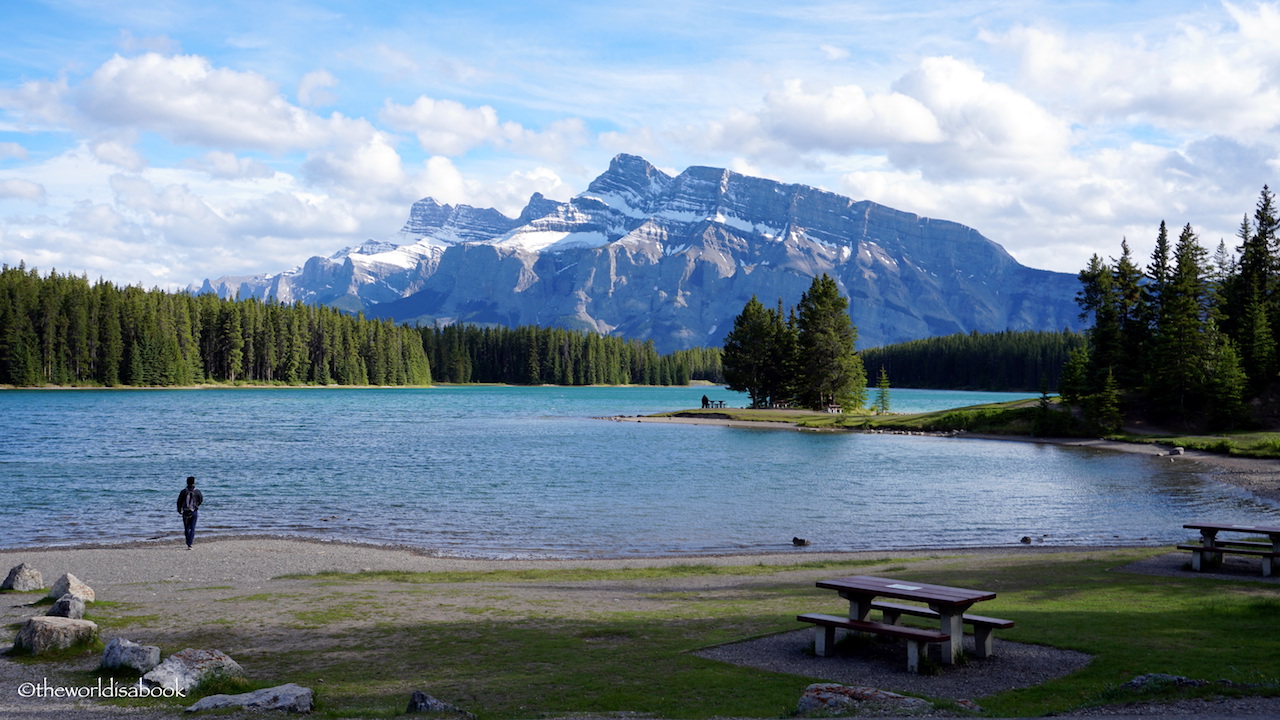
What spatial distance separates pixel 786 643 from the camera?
48.8ft

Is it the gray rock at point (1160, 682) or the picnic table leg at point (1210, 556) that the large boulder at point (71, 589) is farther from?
the picnic table leg at point (1210, 556)

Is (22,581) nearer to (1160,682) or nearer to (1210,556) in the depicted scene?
(1160,682)

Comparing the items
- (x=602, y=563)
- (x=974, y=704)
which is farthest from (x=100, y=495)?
(x=974, y=704)

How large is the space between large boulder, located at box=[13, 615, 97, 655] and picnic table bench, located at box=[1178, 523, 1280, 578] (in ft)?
78.4

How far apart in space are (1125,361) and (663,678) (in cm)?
9248

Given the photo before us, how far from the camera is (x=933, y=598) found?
13.5m

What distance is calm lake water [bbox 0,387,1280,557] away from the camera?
110 ft

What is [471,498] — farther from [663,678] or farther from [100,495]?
[663,678]

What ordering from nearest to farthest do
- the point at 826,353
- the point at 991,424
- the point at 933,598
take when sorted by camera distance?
the point at 933,598 → the point at 991,424 → the point at 826,353

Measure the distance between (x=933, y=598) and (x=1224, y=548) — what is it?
48.3 feet

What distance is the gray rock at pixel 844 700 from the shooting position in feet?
35.0

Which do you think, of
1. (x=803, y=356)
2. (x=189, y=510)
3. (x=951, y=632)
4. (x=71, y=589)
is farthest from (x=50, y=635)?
(x=803, y=356)

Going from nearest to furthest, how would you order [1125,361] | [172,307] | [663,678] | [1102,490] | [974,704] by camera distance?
[974,704], [663,678], [1102,490], [1125,361], [172,307]

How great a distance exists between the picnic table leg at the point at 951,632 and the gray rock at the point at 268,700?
905cm
